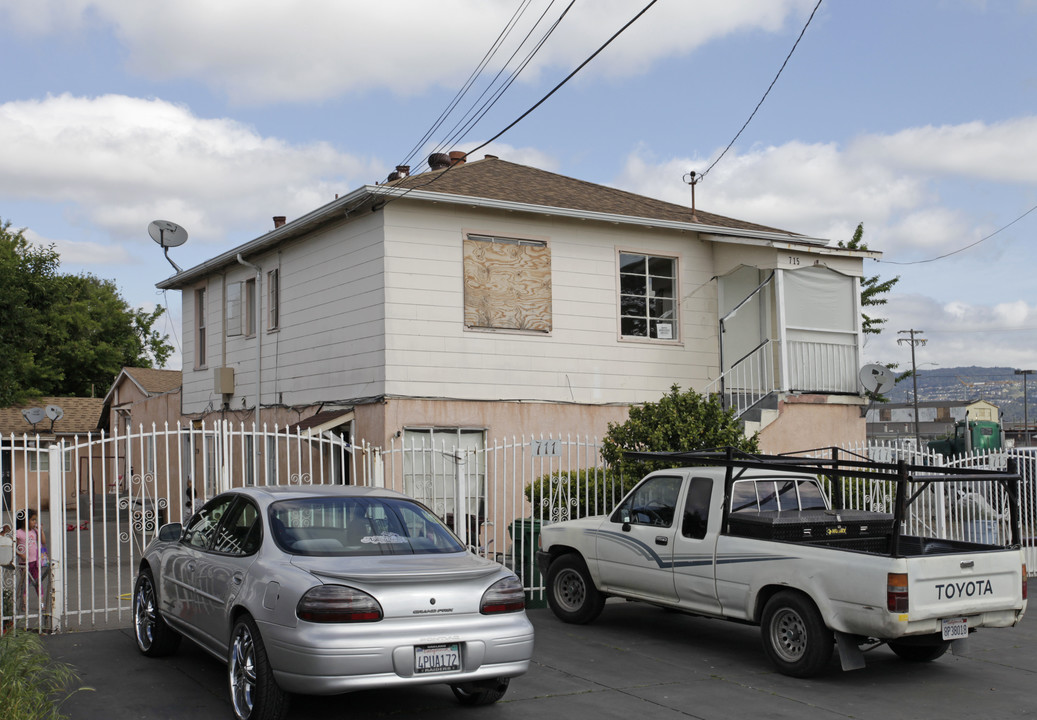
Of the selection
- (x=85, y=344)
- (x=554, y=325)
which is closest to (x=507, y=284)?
(x=554, y=325)

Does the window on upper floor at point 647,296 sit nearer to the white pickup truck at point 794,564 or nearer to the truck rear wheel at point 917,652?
the white pickup truck at point 794,564

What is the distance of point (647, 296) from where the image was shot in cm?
1808

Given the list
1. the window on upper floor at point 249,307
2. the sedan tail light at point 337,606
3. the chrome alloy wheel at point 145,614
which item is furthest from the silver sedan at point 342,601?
the window on upper floor at point 249,307

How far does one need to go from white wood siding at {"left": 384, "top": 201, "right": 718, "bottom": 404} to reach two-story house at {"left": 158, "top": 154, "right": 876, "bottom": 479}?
3cm

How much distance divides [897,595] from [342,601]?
410 centimetres

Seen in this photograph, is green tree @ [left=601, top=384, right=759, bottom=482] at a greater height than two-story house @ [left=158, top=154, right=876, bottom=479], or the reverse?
two-story house @ [left=158, top=154, right=876, bottom=479]

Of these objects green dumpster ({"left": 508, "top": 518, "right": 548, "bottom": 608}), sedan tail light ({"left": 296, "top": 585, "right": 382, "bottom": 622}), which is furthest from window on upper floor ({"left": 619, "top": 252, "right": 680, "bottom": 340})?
sedan tail light ({"left": 296, "top": 585, "right": 382, "bottom": 622})

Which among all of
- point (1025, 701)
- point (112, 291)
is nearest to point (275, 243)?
point (1025, 701)

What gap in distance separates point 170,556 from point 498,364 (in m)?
8.76

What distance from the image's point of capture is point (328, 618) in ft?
19.6

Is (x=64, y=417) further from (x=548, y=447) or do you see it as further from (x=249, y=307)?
(x=548, y=447)

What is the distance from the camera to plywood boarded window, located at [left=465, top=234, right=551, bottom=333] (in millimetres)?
16359

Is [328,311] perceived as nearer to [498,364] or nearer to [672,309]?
[498,364]

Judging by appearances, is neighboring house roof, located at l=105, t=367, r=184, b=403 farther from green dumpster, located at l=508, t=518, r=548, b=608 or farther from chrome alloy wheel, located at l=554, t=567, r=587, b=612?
chrome alloy wheel, located at l=554, t=567, r=587, b=612
